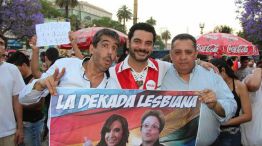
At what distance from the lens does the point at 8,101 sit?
4688 millimetres

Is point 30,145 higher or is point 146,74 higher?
point 146,74

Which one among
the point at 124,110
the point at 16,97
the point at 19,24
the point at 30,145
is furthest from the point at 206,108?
the point at 19,24

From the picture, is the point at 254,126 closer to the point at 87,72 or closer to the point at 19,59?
the point at 87,72

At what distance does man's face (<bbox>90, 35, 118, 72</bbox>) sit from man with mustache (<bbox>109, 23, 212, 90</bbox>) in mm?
305

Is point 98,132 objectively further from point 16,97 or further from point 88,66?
point 16,97

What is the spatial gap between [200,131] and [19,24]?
27.1m

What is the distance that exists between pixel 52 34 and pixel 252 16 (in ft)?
71.4

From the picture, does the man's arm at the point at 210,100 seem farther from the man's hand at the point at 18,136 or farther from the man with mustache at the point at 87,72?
the man's hand at the point at 18,136

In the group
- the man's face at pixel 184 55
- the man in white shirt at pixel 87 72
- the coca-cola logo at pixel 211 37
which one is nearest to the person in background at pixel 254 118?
the man's face at pixel 184 55

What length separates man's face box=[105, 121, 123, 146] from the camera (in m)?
3.04

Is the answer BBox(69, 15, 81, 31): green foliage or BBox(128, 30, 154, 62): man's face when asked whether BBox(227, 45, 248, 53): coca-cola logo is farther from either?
BBox(69, 15, 81, 31): green foliage

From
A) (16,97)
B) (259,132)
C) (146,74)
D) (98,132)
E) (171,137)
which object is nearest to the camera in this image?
(98,132)

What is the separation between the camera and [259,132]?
4.48 meters

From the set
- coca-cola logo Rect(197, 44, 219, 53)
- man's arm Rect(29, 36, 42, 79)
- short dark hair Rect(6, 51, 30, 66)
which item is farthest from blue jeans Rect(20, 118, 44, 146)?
coca-cola logo Rect(197, 44, 219, 53)
